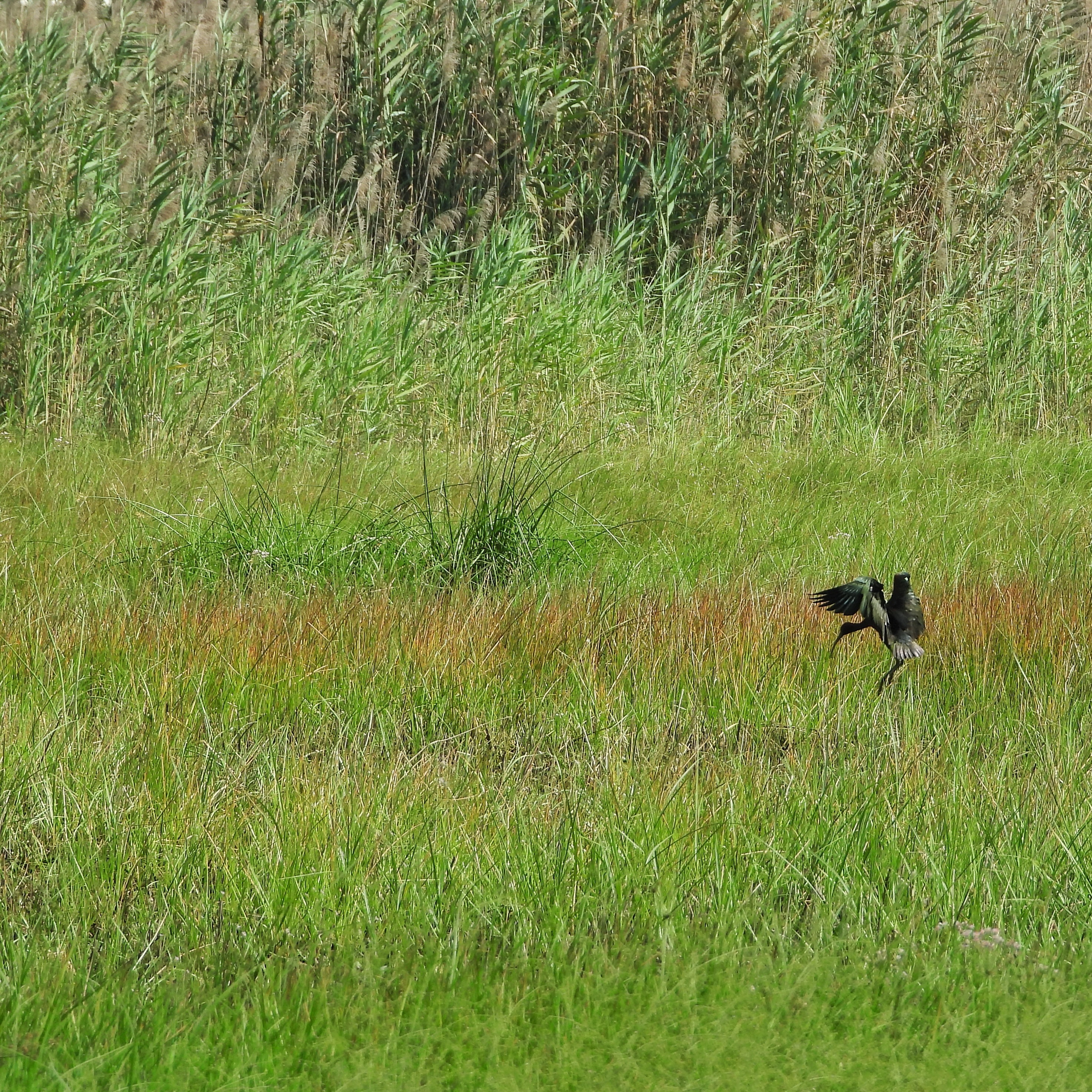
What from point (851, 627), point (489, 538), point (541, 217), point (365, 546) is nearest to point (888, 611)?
point (851, 627)

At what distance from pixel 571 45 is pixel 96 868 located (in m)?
6.64

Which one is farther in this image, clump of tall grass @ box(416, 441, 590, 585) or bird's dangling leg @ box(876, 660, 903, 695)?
clump of tall grass @ box(416, 441, 590, 585)

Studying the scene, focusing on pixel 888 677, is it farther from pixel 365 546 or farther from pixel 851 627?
pixel 365 546

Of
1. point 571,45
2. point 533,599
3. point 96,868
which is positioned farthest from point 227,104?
point 96,868

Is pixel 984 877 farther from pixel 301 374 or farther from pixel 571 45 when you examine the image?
pixel 571 45

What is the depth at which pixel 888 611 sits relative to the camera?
291 cm

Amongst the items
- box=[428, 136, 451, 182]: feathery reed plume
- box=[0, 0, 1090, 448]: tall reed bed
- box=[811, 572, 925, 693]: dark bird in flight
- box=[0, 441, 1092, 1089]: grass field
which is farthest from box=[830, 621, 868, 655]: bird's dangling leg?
box=[428, 136, 451, 182]: feathery reed plume

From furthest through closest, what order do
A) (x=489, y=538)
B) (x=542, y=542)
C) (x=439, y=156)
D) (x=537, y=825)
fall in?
(x=439, y=156) → (x=542, y=542) → (x=489, y=538) → (x=537, y=825)

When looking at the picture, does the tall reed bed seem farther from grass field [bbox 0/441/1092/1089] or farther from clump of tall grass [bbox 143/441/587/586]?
→ grass field [bbox 0/441/1092/1089]

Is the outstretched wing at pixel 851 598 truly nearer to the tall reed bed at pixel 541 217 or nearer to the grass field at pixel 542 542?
the grass field at pixel 542 542

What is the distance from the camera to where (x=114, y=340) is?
584 centimetres

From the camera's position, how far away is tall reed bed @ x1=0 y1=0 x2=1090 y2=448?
5934mm

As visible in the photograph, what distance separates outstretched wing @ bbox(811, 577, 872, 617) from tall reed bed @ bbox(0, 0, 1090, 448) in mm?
3200

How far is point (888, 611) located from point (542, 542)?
1.65 meters
